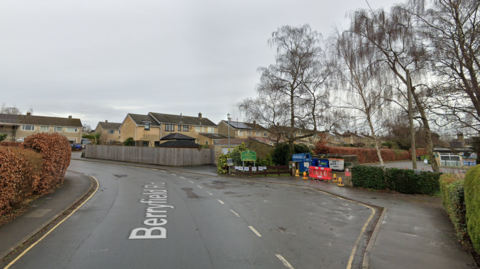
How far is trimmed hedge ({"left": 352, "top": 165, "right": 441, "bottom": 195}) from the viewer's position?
1386 centimetres

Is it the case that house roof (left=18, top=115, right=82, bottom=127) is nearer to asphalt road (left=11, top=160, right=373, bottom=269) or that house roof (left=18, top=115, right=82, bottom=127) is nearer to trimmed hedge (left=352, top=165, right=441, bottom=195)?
asphalt road (left=11, top=160, right=373, bottom=269)

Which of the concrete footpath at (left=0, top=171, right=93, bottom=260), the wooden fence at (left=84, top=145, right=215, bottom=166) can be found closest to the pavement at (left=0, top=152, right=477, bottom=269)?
the concrete footpath at (left=0, top=171, right=93, bottom=260)

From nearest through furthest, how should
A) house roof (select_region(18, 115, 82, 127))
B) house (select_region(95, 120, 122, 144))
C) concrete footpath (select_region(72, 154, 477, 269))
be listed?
concrete footpath (select_region(72, 154, 477, 269)) → house roof (select_region(18, 115, 82, 127)) → house (select_region(95, 120, 122, 144))

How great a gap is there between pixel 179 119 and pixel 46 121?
2718 cm

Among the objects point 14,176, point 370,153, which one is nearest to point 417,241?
point 14,176

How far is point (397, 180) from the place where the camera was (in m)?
14.8

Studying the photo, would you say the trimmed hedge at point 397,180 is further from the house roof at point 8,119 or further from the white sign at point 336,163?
the house roof at point 8,119

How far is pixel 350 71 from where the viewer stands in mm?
16016

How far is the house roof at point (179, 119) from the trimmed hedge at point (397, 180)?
40608 mm

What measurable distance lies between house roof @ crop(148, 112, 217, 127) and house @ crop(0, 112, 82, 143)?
17.2 m

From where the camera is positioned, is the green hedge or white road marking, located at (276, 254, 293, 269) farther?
white road marking, located at (276, 254, 293, 269)

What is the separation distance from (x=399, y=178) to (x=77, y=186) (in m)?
19.1

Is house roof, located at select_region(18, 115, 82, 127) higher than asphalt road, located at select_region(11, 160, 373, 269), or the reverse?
house roof, located at select_region(18, 115, 82, 127)

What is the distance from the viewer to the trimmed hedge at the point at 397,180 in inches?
546
